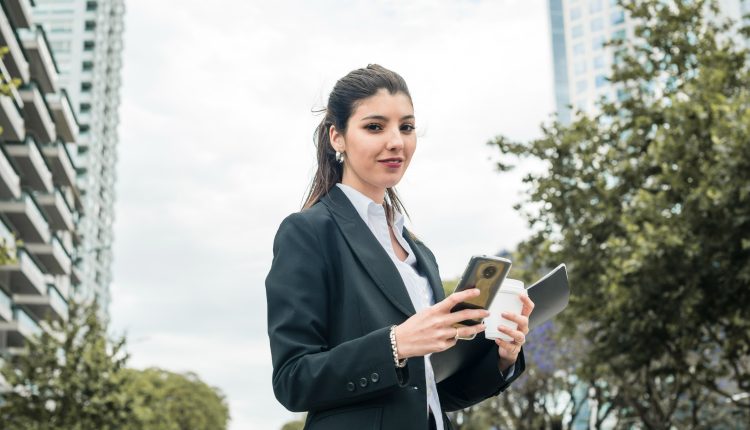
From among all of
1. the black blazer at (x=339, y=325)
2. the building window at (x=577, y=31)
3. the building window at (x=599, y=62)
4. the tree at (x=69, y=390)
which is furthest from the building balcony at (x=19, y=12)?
the building window at (x=577, y=31)

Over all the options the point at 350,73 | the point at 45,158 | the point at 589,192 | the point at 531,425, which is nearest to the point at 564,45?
the point at 45,158

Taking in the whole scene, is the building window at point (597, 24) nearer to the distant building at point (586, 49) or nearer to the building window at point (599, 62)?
the distant building at point (586, 49)

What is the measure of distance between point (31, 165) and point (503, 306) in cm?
5215

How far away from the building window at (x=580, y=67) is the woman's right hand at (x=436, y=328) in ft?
344

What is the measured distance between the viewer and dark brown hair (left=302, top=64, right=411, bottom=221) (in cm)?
286

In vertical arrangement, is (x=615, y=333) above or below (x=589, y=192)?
below

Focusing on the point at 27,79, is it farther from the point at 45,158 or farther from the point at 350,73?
the point at 350,73

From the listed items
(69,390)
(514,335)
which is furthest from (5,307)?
(514,335)

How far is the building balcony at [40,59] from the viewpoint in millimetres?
49719

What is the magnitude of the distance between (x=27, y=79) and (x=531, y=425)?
97.6 feet

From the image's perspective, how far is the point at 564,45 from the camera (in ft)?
377

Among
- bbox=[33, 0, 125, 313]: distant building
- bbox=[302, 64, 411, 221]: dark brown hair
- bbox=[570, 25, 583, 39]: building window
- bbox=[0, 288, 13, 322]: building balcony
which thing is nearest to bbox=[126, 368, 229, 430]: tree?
bbox=[33, 0, 125, 313]: distant building

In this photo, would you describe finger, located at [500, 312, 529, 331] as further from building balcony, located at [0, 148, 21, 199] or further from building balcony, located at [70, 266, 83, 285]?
building balcony, located at [70, 266, 83, 285]

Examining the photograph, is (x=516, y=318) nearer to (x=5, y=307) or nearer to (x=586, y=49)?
(x=5, y=307)
